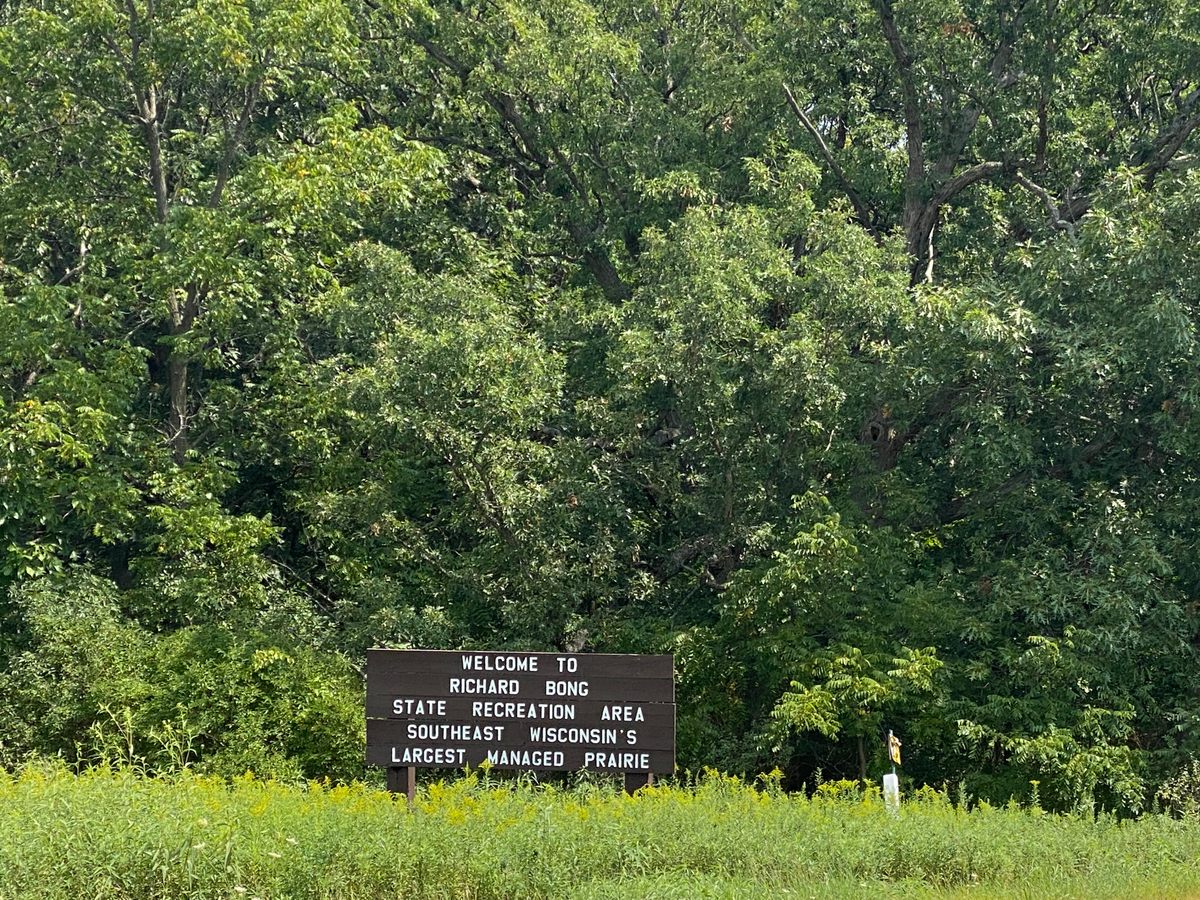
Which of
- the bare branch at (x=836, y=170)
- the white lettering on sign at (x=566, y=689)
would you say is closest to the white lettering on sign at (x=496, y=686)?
the white lettering on sign at (x=566, y=689)

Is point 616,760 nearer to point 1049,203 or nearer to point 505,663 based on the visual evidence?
point 505,663

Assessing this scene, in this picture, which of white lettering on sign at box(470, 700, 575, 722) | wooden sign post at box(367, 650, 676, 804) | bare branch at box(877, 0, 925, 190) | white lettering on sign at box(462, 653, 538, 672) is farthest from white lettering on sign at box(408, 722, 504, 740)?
bare branch at box(877, 0, 925, 190)

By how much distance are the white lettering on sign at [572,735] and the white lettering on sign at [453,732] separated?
32 cm

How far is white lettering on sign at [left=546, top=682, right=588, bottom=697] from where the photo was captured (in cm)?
1227

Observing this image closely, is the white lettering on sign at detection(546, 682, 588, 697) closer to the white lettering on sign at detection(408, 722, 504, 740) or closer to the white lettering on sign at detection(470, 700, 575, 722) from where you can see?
the white lettering on sign at detection(470, 700, 575, 722)

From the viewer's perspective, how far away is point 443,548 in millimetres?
18641

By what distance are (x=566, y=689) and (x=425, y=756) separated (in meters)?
1.36

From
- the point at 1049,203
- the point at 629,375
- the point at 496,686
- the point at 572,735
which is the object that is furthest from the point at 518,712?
the point at 1049,203

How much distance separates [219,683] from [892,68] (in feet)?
41.1

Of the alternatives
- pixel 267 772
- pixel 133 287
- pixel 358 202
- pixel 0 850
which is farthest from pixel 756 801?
pixel 133 287

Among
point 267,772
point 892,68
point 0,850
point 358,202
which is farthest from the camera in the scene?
point 892,68

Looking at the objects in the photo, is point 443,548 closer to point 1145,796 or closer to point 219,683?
point 219,683

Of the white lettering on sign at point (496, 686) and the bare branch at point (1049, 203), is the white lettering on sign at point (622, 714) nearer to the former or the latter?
the white lettering on sign at point (496, 686)

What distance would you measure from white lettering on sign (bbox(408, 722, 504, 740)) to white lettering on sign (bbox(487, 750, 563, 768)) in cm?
15
